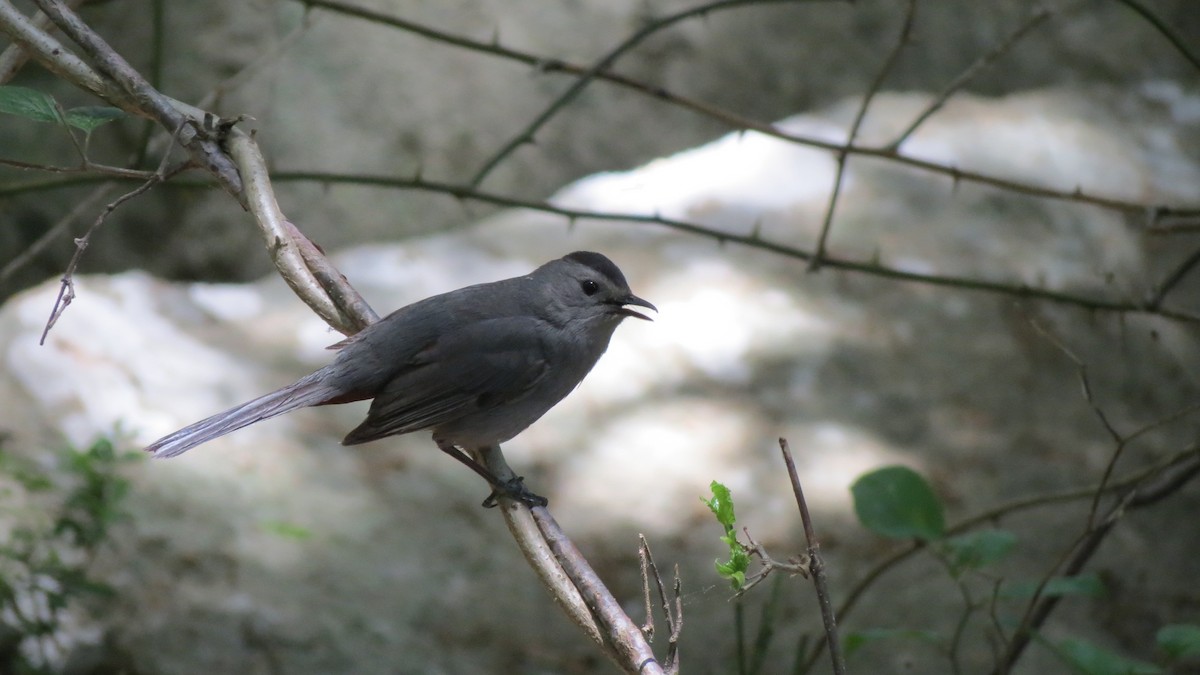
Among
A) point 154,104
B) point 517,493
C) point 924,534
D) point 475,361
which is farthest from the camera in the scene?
point 475,361

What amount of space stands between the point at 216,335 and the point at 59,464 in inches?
53.8

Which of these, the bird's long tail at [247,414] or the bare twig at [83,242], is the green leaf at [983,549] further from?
the bare twig at [83,242]

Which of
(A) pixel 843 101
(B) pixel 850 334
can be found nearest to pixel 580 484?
(B) pixel 850 334

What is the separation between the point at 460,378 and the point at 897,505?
120 centimetres

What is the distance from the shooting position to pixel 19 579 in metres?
3.11

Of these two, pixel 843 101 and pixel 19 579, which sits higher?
pixel 843 101

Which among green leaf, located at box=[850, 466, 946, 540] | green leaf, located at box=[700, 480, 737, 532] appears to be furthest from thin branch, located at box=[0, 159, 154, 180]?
green leaf, located at box=[850, 466, 946, 540]

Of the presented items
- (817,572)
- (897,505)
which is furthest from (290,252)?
(897,505)

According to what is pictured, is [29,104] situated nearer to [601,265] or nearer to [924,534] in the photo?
[601,265]

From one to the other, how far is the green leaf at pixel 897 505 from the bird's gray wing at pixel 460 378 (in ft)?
3.05

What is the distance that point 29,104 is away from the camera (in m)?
2.13

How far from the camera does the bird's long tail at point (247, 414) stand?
2.51 m

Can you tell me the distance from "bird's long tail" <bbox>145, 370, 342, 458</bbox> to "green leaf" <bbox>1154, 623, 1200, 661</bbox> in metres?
2.08

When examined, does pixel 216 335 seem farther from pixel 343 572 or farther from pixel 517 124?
pixel 517 124
